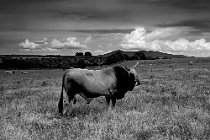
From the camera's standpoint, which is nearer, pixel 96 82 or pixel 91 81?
pixel 91 81

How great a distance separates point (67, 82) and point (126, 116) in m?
2.56

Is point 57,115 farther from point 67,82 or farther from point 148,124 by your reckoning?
point 148,124

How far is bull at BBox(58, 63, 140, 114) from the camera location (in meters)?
10.1

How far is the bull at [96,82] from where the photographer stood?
1005 cm

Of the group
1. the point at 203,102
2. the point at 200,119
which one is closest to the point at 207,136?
the point at 200,119

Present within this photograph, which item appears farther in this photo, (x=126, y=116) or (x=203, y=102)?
(x=203, y=102)

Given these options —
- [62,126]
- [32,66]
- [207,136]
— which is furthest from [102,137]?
[32,66]

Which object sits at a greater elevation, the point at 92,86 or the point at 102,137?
the point at 92,86

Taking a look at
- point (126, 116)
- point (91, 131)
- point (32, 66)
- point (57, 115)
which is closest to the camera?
point (91, 131)

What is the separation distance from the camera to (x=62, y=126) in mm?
8438

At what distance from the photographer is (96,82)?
10.3m

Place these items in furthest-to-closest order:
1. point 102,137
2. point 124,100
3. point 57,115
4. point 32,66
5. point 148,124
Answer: point 32,66
point 124,100
point 57,115
point 148,124
point 102,137

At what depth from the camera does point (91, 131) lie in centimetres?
741

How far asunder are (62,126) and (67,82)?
2098mm
